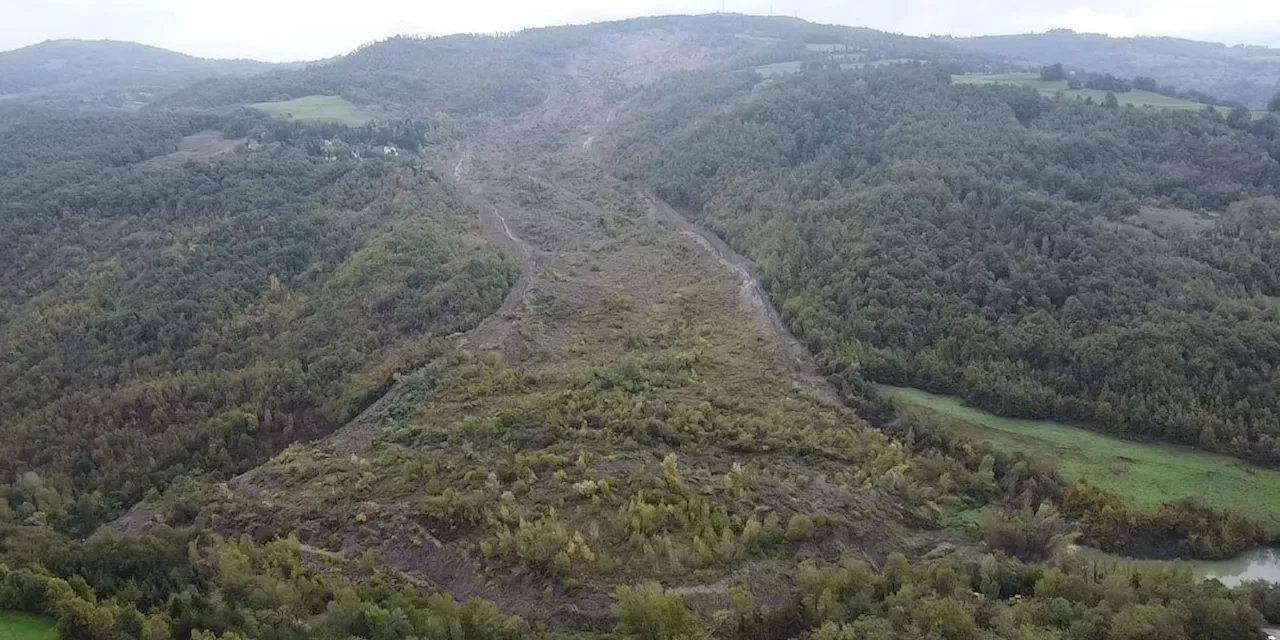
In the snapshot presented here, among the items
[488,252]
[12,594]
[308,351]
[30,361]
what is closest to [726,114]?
[488,252]

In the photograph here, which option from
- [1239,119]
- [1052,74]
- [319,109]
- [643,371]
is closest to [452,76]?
[319,109]

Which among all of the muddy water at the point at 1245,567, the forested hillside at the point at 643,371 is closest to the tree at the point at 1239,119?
the forested hillside at the point at 643,371

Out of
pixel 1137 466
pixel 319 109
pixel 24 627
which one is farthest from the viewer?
pixel 319 109

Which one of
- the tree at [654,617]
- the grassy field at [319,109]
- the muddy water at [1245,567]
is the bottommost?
the muddy water at [1245,567]

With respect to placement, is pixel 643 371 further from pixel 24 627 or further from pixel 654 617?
pixel 24 627

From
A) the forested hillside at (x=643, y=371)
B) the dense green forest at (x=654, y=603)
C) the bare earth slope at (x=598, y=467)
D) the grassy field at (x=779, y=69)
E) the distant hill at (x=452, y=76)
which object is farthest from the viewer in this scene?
the distant hill at (x=452, y=76)

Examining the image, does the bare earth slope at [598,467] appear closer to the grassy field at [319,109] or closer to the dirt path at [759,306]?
the dirt path at [759,306]
